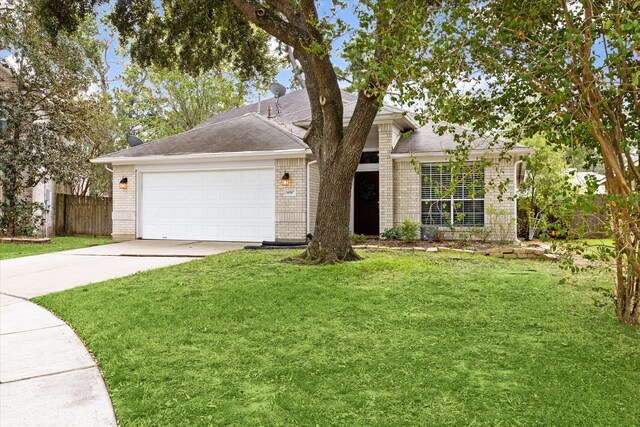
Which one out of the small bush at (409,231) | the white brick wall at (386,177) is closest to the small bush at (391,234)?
the small bush at (409,231)

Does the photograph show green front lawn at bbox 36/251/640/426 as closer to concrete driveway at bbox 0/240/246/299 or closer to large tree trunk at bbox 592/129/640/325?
large tree trunk at bbox 592/129/640/325

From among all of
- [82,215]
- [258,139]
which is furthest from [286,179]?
[82,215]

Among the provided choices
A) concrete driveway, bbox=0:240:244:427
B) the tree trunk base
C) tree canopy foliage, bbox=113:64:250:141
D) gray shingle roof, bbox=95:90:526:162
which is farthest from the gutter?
tree canopy foliage, bbox=113:64:250:141

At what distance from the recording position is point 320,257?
7.60m

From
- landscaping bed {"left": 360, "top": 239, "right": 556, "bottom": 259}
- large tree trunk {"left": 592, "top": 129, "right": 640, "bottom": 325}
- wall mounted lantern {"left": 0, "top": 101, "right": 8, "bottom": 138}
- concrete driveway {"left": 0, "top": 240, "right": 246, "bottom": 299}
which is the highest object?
wall mounted lantern {"left": 0, "top": 101, "right": 8, "bottom": 138}

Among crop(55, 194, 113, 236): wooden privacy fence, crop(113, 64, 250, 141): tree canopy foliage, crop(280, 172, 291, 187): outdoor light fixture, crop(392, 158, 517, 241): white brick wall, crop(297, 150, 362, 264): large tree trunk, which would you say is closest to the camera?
crop(297, 150, 362, 264): large tree trunk

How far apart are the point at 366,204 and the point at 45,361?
11973 millimetres

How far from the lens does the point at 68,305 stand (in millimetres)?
5254

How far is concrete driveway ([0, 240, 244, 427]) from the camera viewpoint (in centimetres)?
264

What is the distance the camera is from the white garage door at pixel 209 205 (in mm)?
13008

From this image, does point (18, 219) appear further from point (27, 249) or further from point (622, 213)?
point (622, 213)

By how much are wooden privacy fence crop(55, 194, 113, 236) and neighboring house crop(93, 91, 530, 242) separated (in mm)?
3479

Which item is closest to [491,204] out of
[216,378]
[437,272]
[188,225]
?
[437,272]

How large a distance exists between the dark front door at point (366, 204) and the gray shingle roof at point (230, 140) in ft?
9.41
